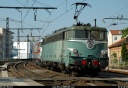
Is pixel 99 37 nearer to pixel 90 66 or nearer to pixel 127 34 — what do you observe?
pixel 90 66

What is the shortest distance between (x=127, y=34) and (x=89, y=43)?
30.6m

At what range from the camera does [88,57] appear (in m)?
21.2

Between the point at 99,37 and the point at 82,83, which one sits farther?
the point at 99,37

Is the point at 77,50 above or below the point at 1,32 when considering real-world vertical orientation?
below

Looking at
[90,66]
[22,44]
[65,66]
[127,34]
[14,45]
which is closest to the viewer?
[90,66]

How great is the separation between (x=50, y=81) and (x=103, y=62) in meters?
4.23

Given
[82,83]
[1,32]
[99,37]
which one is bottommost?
[82,83]

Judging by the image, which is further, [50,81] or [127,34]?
[127,34]

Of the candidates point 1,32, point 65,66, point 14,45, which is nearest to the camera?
point 65,66

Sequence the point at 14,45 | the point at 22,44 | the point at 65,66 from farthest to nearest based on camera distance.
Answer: the point at 14,45 → the point at 22,44 → the point at 65,66

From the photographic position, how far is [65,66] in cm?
2262

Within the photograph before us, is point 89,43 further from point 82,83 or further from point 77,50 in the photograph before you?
point 82,83

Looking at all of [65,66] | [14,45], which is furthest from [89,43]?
[14,45]

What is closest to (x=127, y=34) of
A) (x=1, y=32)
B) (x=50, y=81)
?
(x=50, y=81)
